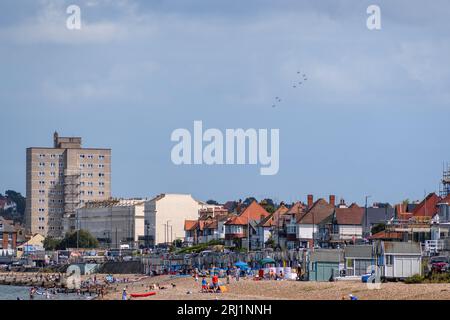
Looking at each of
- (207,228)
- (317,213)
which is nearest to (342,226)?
(317,213)

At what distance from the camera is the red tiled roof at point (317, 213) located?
10926 centimetres

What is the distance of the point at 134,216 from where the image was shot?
174m

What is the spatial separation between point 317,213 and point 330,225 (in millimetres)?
4346

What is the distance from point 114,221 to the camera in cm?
18012

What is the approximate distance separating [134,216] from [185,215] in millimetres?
8277

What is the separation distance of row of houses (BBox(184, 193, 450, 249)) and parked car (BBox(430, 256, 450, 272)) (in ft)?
31.4

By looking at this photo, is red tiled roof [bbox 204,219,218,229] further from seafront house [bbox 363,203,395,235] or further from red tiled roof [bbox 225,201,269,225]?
seafront house [bbox 363,203,395,235]

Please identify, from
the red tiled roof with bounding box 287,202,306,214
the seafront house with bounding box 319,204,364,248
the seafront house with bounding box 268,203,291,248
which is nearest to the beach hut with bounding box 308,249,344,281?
the seafront house with bounding box 319,204,364,248

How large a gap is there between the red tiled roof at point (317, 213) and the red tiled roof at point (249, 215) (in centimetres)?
1542

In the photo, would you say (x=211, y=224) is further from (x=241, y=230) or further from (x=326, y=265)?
(x=326, y=265)

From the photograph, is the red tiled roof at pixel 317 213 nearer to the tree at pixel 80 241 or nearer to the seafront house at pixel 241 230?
the seafront house at pixel 241 230
